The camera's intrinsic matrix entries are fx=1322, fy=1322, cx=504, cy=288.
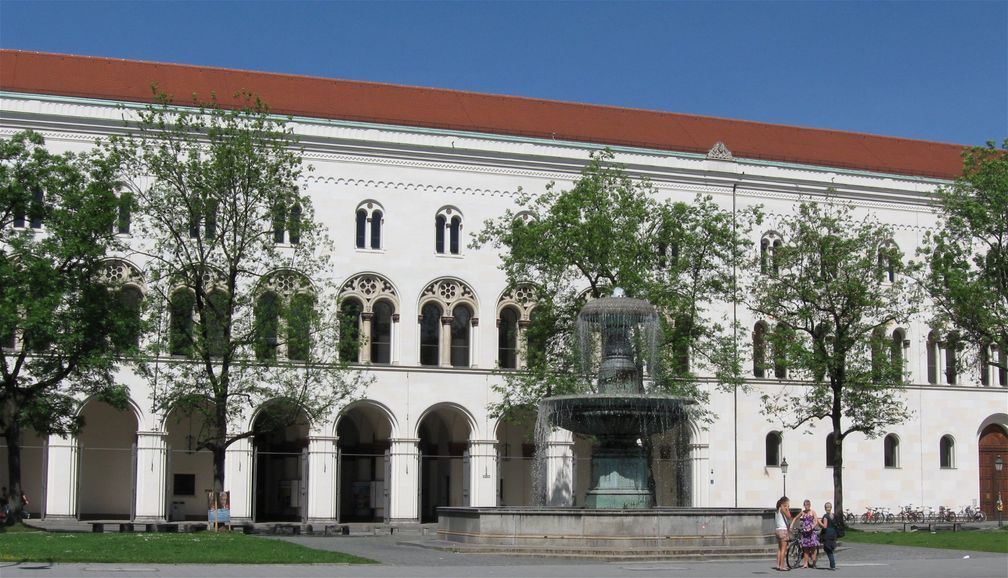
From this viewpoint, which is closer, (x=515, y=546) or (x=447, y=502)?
(x=515, y=546)

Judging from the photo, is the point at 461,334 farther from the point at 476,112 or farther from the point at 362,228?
the point at 476,112

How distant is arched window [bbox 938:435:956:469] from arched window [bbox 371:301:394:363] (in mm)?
24866

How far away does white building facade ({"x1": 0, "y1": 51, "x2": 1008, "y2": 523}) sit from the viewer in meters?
47.5

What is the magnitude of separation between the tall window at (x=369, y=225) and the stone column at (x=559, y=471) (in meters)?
10.3

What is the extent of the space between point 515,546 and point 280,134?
1597cm

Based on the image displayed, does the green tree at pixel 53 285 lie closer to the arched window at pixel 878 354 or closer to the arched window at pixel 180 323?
the arched window at pixel 180 323

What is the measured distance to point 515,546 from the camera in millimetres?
26969

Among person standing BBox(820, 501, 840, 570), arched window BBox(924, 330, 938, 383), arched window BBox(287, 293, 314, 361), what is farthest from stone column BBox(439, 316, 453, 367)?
person standing BBox(820, 501, 840, 570)

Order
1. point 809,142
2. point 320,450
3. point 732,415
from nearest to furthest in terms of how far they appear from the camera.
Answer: point 320,450 → point 732,415 → point 809,142

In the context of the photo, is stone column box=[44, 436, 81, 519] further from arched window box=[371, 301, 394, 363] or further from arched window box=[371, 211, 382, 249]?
arched window box=[371, 211, 382, 249]

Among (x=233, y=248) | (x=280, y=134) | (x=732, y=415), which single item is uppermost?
(x=280, y=134)

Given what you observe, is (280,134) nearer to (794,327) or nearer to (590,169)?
(590,169)

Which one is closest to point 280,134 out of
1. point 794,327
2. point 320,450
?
point 320,450

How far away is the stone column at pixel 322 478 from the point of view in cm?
4803
